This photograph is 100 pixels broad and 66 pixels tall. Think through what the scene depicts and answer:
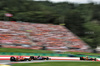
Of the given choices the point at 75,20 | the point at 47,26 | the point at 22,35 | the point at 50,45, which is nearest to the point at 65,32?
the point at 47,26

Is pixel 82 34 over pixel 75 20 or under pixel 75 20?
under

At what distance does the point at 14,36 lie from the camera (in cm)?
2408

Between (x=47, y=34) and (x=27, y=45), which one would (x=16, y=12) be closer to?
(x=47, y=34)

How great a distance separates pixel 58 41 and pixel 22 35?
260 inches

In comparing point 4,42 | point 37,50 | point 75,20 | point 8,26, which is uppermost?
point 75,20

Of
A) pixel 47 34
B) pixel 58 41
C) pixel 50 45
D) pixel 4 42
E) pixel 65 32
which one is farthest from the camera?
pixel 65 32

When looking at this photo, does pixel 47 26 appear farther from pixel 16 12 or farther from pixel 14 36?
pixel 16 12

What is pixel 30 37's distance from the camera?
82.9 feet

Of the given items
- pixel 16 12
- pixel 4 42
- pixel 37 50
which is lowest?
pixel 37 50

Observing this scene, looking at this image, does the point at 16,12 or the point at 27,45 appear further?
the point at 16,12

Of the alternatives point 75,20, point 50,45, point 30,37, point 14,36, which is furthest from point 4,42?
point 75,20

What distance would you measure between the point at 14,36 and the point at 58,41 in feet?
25.9

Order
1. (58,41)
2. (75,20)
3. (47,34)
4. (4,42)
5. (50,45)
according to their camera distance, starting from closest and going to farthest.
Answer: (4,42)
(50,45)
(58,41)
(47,34)
(75,20)

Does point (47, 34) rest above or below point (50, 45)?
above
